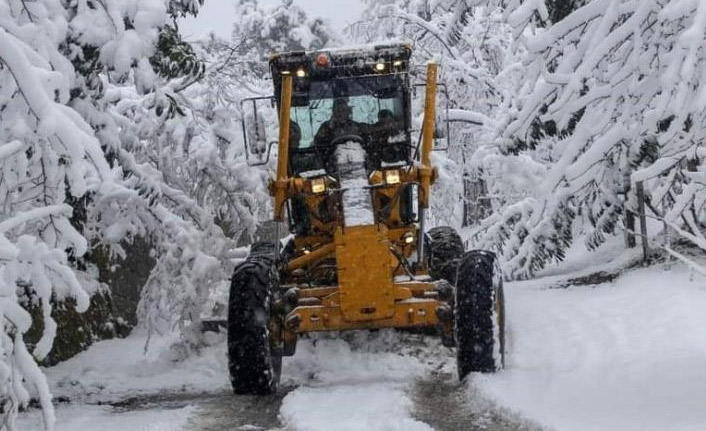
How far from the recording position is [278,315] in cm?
862

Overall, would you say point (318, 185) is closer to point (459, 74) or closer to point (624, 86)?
point (624, 86)

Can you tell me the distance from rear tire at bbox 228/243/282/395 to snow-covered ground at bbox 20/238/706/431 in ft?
0.59

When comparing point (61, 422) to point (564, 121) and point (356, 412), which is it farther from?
point (564, 121)

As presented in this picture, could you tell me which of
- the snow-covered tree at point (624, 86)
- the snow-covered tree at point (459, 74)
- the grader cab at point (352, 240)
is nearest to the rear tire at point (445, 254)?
the grader cab at point (352, 240)

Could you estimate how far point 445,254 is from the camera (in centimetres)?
1079

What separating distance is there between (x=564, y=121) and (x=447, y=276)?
3731mm

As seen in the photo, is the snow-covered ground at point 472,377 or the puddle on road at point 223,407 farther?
the puddle on road at point 223,407

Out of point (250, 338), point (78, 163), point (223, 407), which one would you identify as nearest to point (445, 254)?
point (250, 338)

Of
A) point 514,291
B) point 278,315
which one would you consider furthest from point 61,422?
point 514,291

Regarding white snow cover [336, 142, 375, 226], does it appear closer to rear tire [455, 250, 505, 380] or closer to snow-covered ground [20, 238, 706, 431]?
rear tire [455, 250, 505, 380]

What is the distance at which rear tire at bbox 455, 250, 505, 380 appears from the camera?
26.7 ft

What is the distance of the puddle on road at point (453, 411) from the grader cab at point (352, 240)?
322 millimetres

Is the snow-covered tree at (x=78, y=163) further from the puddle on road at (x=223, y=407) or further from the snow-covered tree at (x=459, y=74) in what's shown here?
the snow-covered tree at (x=459, y=74)

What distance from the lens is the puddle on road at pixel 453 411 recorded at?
6781 millimetres
